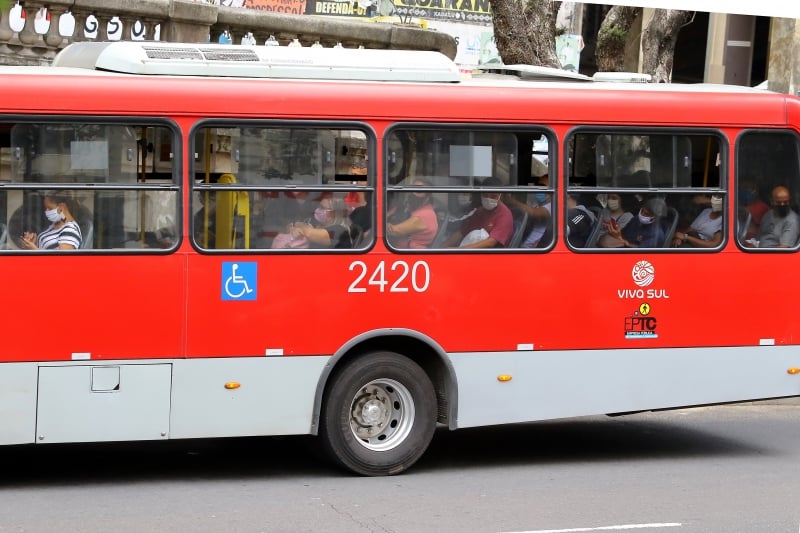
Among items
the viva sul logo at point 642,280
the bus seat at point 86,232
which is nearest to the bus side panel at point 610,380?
the viva sul logo at point 642,280

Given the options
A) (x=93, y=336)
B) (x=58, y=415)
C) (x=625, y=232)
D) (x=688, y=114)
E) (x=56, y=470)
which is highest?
(x=688, y=114)

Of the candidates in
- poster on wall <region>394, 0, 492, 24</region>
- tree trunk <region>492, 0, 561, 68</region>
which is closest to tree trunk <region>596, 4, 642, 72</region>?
tree trunk <region>492, 0, 561, 68</region>

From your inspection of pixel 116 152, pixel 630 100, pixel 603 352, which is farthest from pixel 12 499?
pixel 630 100

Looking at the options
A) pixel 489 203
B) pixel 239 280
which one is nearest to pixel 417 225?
pixel 489 203

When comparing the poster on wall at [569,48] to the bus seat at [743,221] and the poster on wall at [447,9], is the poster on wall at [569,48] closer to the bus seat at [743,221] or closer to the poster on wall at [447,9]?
the poster on wall at [447,9]

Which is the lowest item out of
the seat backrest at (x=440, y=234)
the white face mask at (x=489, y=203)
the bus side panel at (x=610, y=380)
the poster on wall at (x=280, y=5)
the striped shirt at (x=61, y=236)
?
the bus side panel at (x=610, y=380)

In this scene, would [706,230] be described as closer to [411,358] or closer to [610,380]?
[610,380]

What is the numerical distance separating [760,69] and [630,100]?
1842 cm

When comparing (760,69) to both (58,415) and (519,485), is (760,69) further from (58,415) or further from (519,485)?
(58,415)

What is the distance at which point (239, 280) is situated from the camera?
8398 millimetres

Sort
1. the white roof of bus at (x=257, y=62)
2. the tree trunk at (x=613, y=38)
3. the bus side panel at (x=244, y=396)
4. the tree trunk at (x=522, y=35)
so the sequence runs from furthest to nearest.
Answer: the tree trunk at (x=613, y=38), the tree trunk at (x=522, y=35), the white roof of bus at (x=257, y=62), the bus side panel at (x=244, y=396)

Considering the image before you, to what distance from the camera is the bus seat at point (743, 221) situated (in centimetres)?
945

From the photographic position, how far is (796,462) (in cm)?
975

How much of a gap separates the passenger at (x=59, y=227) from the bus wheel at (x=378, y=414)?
80.9 inches
